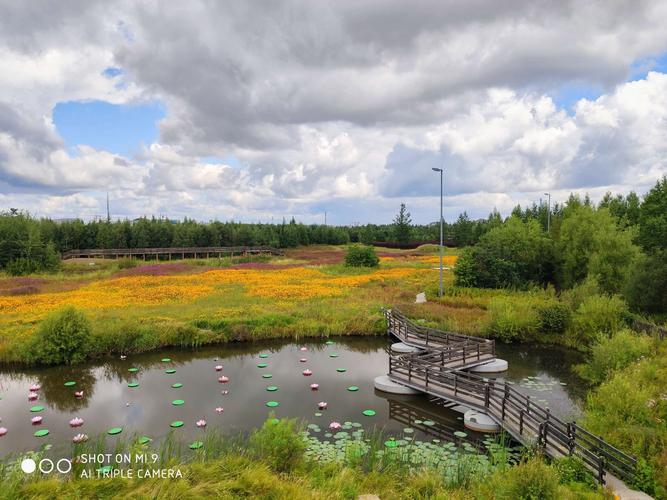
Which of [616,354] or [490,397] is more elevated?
[616,354]

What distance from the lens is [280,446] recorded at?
380 inches

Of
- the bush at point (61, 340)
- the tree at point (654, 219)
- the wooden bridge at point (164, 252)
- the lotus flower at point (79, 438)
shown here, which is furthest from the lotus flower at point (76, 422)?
the wooden bridge at point (164, 252)

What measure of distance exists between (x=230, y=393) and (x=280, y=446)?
744 cm

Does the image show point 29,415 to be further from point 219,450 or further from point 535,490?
point 535,490

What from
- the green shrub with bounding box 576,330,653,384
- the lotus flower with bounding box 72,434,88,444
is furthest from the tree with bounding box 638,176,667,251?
the lotus flower with bounding box 72,434,88,444

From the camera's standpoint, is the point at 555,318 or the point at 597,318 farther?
the point at 555,318

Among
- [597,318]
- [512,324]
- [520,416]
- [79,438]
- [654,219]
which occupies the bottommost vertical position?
[79,438]

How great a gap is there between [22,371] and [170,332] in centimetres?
668

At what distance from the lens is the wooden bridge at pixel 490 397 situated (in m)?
9.64

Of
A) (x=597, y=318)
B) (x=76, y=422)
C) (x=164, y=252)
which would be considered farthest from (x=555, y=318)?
(x=164, y=252)

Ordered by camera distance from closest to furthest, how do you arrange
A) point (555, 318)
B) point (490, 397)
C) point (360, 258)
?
point (490, 397) < point (555, 318) < point (360, 258)

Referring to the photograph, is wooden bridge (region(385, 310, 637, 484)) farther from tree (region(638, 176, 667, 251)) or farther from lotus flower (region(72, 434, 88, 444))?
tree (region(638, 176, 667, 251))

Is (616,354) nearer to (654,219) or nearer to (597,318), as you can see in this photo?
(597,318)

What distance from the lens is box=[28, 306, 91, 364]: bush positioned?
19172mm
